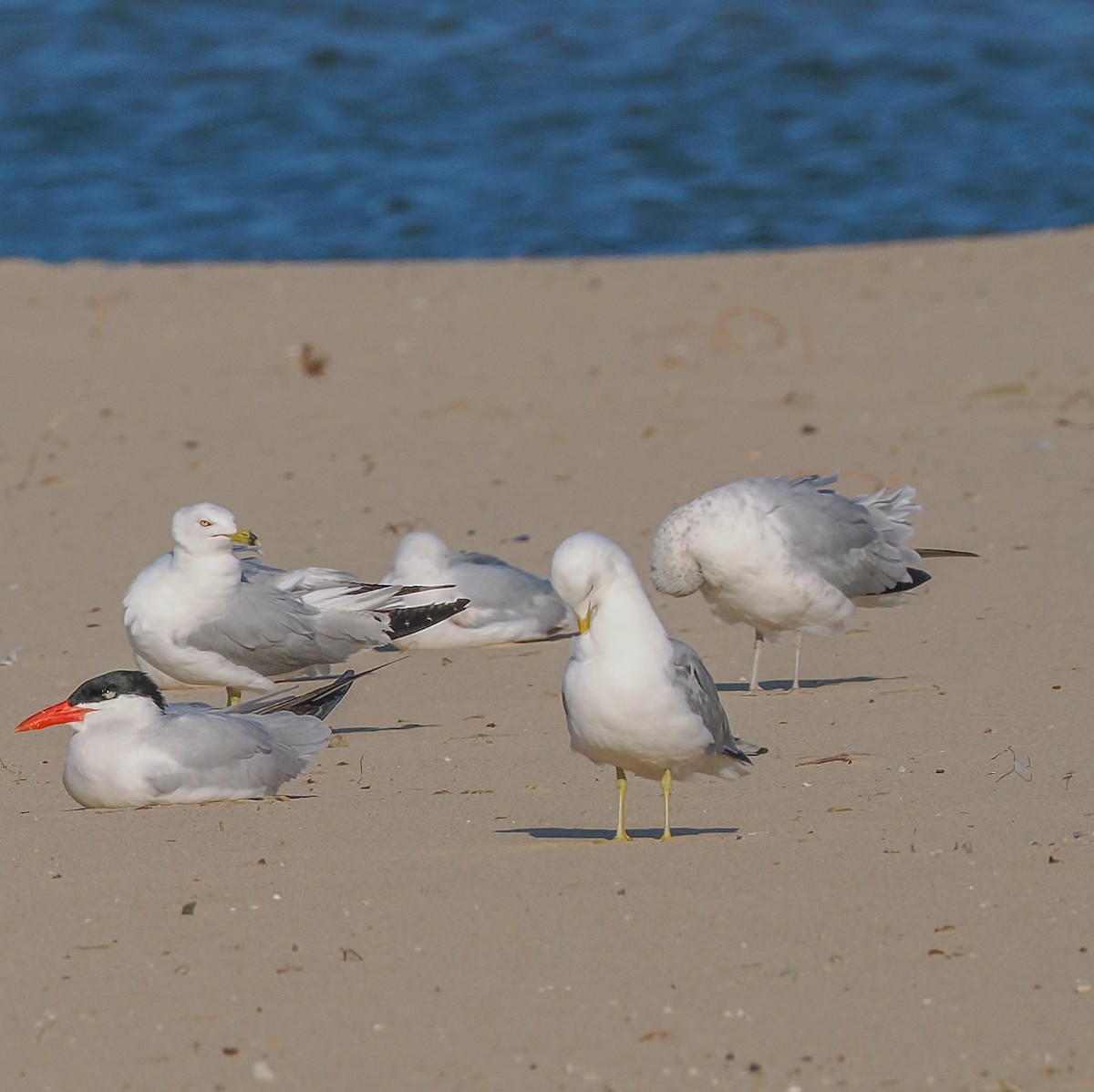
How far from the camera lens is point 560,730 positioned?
21.3ft

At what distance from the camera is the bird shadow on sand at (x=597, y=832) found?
512 cm

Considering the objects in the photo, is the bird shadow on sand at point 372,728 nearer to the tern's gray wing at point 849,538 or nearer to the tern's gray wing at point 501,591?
the tern's gray wing at point 501,591

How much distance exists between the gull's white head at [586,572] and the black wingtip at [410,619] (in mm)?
2503

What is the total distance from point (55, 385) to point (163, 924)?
8.49m

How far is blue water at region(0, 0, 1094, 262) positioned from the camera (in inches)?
783

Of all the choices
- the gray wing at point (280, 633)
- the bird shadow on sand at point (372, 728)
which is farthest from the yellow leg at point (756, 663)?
the gray wing at point (280, 633)

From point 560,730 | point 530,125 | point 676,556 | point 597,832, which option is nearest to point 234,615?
point 560,730

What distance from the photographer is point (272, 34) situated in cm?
2817

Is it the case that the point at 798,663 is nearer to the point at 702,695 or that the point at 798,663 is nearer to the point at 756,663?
the point at 756,663

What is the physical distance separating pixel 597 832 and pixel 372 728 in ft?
5.29

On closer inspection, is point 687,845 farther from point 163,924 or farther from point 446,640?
point 446,640

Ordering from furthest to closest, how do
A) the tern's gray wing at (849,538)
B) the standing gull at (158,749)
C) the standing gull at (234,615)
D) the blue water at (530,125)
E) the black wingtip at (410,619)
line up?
the blue water at (530,125), the black wingtip at (410,619), the tern's gray wing at (849,538), the standing gull at (234,615), the standing gull at (158,749)

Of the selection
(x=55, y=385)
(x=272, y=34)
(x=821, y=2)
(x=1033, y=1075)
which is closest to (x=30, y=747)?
(x=1033, y=1075)

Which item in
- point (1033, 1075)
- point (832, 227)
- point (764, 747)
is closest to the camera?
point (1033, 1075)
